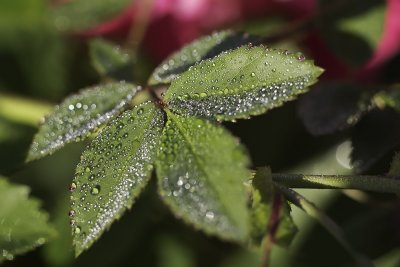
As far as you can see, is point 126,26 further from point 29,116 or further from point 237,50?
point 237,50

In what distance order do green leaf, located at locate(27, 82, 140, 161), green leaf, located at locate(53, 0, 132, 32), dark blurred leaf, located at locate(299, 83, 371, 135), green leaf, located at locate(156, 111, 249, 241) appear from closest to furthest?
1. green leaf, located at locate(156, 111, 249, 241)
2. green leaf, located at locate(27, 82, 140, 161)
3. dark blurred leaf, located at locate(299, 83, 371, 135)
4. green leaf, located at locate(53, 0, 132, 32)

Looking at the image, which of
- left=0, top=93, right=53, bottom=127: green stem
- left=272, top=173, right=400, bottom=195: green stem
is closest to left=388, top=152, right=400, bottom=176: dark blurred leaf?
left=272, top=173, right=400, bottom=195: green stem

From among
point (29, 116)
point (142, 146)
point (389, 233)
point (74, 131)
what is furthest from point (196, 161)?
point (29, 116)

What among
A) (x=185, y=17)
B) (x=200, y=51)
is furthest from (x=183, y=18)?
(x=200, y=51)

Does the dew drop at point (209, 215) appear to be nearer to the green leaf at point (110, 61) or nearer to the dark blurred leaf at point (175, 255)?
the green leaf at point (110, 61)

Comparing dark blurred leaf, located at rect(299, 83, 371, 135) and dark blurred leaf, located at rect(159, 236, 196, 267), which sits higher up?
dark blurred leaf, located at rect(299, 83, 371, 135)

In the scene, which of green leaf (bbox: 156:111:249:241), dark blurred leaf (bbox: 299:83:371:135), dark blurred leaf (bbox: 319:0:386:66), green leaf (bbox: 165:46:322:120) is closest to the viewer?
green leaf (bbox: 156:111:249:241)

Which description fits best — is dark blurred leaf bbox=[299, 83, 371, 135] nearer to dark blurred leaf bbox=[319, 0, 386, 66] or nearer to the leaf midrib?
dark blurred leaf bbox=[319, 0, 386, 66]

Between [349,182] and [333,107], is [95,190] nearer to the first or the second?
[349,182]

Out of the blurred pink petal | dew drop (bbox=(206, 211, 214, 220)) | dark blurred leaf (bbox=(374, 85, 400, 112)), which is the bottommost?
the blurred pink petal
